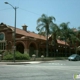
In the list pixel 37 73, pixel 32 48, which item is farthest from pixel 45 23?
pixel 37 73

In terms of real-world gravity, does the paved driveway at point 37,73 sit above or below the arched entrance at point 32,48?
below

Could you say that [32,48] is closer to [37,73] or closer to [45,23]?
[45,23]

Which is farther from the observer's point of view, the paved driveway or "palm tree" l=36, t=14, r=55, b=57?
"palm tree" l=36, t=14, r=55, b=57

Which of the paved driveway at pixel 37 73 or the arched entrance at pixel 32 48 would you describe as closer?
the paved driveway at pixel 37 73

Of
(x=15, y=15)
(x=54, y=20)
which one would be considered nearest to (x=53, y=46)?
(x=54, y=20)

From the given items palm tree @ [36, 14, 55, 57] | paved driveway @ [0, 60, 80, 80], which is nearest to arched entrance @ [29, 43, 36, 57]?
palm tree @ [36, 14, 55, 57]

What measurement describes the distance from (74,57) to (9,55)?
14926 mm

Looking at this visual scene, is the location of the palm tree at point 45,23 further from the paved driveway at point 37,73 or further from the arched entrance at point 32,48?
the paved driveway at point 37,73

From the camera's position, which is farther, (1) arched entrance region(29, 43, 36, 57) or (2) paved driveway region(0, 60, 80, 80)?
(1) arched entrance region(29, 43, 36, 57)

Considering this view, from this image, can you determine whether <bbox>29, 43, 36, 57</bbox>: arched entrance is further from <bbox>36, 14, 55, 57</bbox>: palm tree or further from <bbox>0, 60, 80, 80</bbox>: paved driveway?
<bbox>0, 60, 80, 80</bbox>: paved driveway

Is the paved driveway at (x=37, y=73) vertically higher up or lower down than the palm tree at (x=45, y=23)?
lower down

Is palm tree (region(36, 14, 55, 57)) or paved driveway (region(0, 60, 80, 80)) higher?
palm tree (region(36, 14, 55, 57))

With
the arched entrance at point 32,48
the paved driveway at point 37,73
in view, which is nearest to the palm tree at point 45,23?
the arched entrance at point 32,48

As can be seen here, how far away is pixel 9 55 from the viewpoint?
42.5 m
